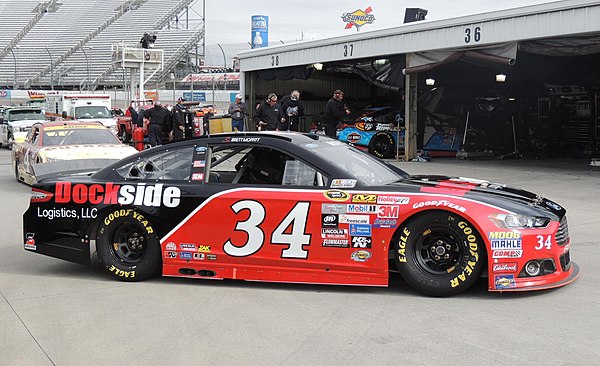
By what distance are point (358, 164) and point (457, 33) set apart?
12.8 meters

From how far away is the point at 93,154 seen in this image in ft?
43.9

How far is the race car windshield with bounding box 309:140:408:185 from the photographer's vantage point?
647cm

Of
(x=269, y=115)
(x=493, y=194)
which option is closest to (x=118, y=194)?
(x=493, y=194)

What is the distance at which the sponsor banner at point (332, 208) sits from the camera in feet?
20.1

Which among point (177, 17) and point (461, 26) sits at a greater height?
point (177, 17)

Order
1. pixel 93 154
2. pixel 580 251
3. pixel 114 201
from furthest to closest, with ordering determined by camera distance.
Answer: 1. pixel 93 154
2. pixel 580 251
3. pixel 114 201

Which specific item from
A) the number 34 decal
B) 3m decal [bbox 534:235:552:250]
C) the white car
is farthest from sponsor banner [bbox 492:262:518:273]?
the white car

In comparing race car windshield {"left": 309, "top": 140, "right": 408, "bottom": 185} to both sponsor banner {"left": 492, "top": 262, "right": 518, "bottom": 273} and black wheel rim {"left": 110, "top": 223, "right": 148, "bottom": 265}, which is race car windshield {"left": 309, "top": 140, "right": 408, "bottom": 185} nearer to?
sponsor banner {"left": 492, "top": 262, "right": 518, "bottom": 273}

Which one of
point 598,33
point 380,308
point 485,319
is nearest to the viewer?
point 485,319

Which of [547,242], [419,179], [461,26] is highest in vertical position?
[461,26]

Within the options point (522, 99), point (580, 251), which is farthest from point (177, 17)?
point (580, 251)

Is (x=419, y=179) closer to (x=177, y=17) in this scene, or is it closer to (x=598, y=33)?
(x=598, y=33)

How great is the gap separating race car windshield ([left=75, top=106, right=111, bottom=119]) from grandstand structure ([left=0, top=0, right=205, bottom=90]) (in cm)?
3594

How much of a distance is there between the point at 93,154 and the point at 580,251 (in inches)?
346
